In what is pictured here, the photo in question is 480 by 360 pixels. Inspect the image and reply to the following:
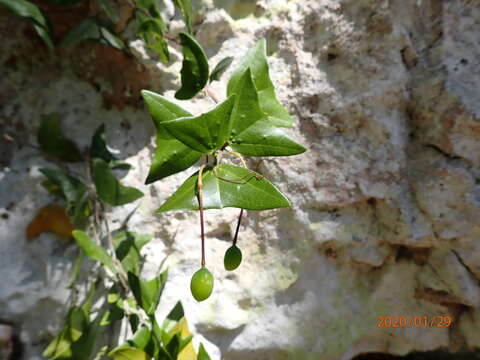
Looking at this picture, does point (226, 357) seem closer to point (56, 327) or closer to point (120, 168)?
point (56, 327)

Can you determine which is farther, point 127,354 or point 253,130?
point 127,354

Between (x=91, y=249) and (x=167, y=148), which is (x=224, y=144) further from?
(x=91, y=249)

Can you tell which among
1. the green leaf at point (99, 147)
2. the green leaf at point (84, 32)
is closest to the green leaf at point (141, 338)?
the green leaf at point (99, 147)

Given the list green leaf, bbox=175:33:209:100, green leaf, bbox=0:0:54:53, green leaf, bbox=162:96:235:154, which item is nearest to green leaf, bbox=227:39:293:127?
green leaf, bbox=175:33:209:100

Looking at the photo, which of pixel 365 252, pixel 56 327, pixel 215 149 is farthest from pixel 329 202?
pixel 56 327

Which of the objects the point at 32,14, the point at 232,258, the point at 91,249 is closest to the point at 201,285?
the point at 232,258

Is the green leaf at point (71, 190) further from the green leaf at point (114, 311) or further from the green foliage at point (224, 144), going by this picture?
→ the green foliage at point (224, 144)
